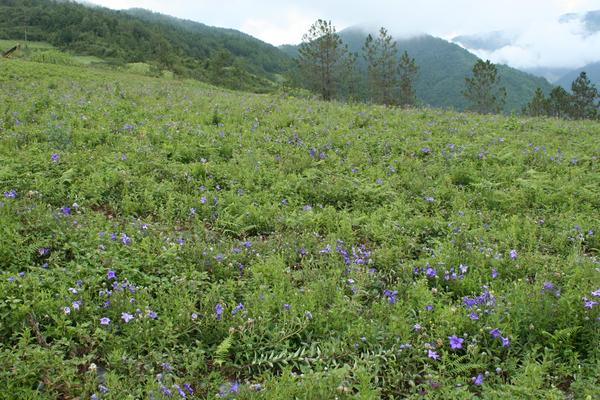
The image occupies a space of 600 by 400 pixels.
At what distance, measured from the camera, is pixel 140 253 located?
16.4 ft

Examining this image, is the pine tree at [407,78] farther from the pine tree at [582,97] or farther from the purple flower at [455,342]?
the purple flower at [455,342]

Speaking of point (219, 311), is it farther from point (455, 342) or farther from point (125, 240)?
point (455, 342)

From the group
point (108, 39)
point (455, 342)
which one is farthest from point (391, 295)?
point (108, 39)

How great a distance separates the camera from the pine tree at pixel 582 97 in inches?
3039

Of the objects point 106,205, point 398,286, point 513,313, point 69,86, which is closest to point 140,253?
point 106,205

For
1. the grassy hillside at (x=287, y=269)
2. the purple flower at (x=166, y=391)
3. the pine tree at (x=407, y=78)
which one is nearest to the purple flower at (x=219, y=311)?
the grassy hillside at (x=287, y=269)

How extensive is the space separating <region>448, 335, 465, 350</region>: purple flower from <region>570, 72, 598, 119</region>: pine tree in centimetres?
8903

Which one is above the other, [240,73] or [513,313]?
[240,73]

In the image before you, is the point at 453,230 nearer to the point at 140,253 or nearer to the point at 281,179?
the point at 281,179

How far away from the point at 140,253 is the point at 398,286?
3013 millimetres

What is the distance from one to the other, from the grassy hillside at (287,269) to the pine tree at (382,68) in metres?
78.6

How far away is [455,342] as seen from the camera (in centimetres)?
388

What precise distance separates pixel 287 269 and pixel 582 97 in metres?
92.5

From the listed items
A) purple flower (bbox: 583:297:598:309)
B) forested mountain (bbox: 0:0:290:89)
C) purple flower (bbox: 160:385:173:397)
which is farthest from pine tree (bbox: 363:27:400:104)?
purple flower (bbox: 160:385:173:397)
